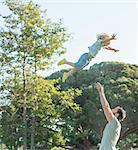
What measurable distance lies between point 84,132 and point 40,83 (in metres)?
7.17

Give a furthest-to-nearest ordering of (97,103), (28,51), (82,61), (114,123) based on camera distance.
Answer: (97,103), (28,51), (82,61), (114,123)

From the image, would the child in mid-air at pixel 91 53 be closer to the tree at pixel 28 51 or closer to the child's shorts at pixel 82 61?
the child's shorts at pixel 82 61

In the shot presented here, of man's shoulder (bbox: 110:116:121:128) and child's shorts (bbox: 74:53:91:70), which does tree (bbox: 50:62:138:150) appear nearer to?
child's shorts (bbox: 74:53:91:70)

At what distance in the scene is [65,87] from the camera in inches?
736

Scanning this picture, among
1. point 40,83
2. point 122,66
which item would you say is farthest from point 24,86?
point 122,66

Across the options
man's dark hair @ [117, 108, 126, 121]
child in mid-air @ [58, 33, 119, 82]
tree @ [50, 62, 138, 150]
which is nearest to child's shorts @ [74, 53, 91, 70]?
child in mid-air @ [58, 33, 119, 82]

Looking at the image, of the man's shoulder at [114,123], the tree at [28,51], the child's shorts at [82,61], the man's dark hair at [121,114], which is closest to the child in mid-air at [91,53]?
the child's shorts at [82,61]

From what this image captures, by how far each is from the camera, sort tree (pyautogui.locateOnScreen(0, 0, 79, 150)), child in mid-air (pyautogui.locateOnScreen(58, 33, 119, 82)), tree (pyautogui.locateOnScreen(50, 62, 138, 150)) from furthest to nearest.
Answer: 1. tree (pyautogui.locateOnScreen(50, 62, 138, 150))
2. tree (pyautogui.locateOnScreen(0, 0, 79, 150))
3. child in mid-air (pyautogui.locateOnScreen(58, 33, 119, 82))

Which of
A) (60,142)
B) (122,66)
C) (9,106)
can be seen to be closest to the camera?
(9,106)

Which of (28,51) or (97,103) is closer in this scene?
(28,51)

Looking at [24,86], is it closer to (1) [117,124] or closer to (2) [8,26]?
(2) [8,26]

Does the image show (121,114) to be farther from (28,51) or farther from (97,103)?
(97,103)

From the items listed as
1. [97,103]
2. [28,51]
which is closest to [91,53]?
[28,51]

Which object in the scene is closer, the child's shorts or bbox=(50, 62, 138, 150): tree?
the child's shorts
